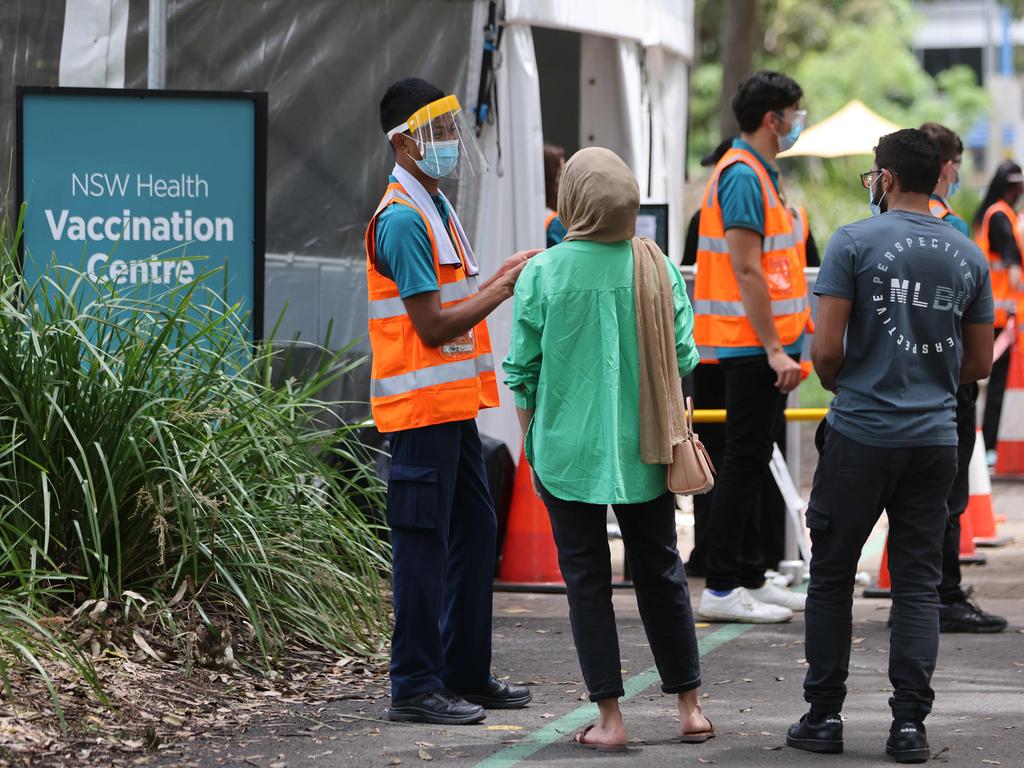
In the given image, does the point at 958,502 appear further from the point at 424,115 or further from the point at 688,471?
the point at 424,115

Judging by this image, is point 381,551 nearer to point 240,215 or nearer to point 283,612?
point 283,612

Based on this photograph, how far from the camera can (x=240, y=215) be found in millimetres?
7520

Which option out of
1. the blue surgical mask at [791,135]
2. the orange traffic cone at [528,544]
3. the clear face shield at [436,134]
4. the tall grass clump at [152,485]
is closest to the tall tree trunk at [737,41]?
the orange traffic cone at [528,544]

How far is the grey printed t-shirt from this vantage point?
527 centimetres

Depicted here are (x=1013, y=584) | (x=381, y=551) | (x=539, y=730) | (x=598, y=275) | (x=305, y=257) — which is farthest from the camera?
(x=305, y=257)

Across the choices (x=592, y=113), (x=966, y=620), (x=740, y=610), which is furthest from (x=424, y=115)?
(x=592, y=113)

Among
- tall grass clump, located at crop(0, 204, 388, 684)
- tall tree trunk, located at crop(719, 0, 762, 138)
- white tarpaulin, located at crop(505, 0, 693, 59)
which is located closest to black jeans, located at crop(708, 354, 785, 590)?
tall grass clump, located at crop(0, 204, 388, 684)

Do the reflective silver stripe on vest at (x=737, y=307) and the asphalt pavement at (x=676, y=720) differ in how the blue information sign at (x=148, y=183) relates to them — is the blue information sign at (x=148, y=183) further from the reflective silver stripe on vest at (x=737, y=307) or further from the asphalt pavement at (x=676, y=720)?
the asphalt pavement at (x=676, y=720)

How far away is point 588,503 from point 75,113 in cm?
335

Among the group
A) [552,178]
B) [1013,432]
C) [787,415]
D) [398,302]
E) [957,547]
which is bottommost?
[957,547]

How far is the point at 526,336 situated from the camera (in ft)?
17.5

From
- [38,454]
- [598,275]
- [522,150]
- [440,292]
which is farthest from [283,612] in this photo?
[522,150]

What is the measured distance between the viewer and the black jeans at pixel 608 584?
5.34m

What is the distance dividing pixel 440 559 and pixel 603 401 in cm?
83
